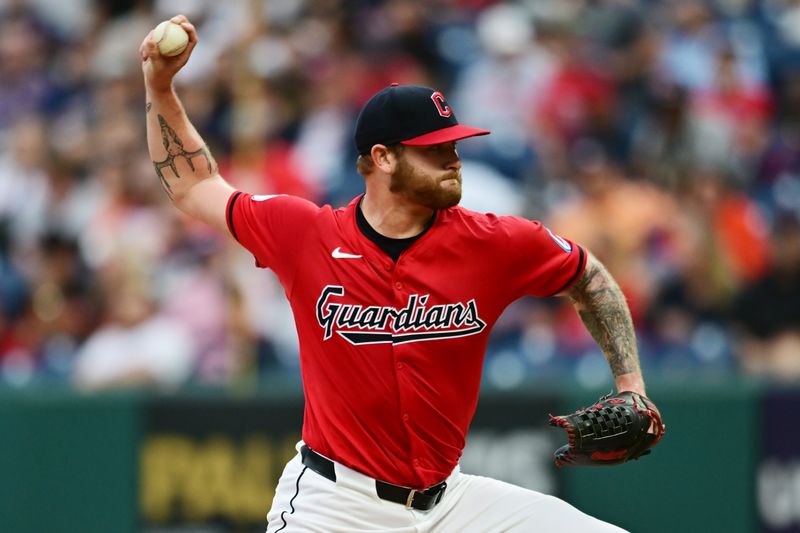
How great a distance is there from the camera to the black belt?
4.97m

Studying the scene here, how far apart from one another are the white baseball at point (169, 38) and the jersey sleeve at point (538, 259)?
4.60 feet

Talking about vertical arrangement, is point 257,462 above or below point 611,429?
below

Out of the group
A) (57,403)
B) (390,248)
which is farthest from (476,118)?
(390,248)

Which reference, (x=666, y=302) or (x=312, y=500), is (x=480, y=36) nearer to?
(x=666, y=302)

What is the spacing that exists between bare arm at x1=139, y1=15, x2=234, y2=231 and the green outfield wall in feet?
10.8

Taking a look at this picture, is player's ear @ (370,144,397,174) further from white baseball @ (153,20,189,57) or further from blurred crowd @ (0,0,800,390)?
blurred crowd @ (0,0,800,390)

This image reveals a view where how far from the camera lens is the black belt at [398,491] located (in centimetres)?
497

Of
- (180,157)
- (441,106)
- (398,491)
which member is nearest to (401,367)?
(398,491)

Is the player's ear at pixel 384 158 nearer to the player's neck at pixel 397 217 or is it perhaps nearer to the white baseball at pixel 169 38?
the player's neck at pixel 397 217

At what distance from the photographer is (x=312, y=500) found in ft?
16.4

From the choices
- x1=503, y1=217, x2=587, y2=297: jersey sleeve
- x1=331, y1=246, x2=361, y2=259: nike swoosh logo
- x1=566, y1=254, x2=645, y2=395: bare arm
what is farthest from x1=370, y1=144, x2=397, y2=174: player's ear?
x1=566, y1=254, x2=645, y2=395: bare arm

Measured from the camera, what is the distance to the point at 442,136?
500cm

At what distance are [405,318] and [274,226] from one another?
0.62 metres

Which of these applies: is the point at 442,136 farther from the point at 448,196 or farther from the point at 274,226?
the point at 274,226
